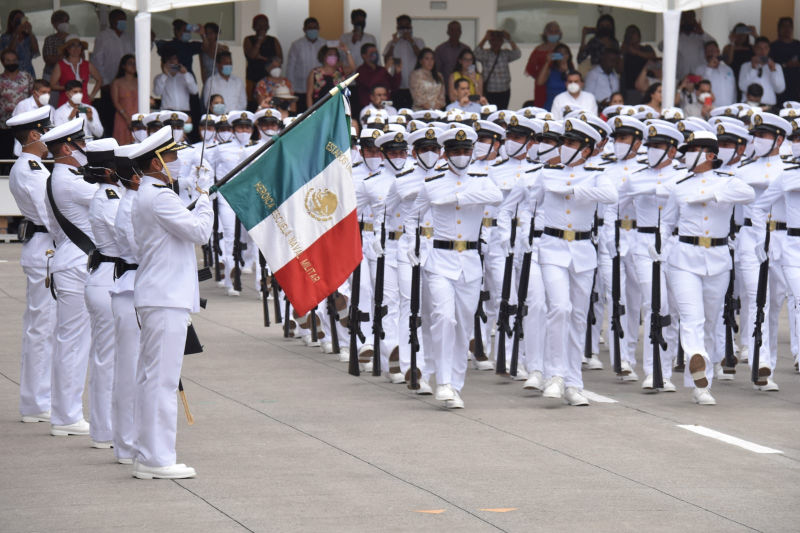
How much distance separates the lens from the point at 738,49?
80.5 feet

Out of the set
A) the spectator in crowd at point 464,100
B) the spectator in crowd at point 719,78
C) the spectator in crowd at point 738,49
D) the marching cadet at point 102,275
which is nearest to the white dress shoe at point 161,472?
the marching cadet at point 102,275

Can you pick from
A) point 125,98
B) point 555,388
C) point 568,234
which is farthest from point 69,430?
point 125,98

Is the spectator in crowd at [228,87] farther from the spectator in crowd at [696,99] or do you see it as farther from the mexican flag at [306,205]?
the mexican flag at [306,205]

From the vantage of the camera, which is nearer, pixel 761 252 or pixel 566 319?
pixel 566 319

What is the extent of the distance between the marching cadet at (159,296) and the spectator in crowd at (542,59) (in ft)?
47.8

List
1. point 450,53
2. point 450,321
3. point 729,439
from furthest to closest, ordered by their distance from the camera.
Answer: point 450,53 → point 450,321 → point 729,439

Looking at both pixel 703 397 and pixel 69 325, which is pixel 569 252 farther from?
pixel 69 325

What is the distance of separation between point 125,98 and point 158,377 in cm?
1423

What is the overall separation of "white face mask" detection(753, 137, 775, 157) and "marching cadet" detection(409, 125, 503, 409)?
2.92m

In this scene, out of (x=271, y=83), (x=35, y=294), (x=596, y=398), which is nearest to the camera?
(x=35, y=294)

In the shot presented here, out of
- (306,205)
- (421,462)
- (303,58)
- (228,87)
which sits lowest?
(421,462)

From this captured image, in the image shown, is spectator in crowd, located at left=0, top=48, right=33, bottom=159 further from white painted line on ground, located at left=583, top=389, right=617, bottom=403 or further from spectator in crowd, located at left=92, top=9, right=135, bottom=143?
white painted line on ground, located at left=583, top=389, right=617, bottom=403

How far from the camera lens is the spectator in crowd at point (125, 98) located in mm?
22186

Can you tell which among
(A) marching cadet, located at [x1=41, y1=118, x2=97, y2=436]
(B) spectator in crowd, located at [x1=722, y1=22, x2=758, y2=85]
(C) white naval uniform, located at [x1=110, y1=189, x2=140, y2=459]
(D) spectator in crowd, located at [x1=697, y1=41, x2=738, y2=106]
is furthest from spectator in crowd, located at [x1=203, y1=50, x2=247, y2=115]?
(C) white naval uniform, located at [x1=110, y1=189, x2=140, y2=459]
